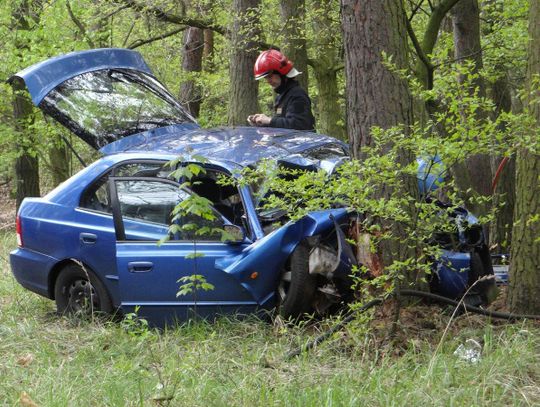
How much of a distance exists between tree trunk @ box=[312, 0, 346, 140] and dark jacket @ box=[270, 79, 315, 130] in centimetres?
419

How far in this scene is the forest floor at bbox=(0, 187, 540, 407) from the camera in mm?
4465

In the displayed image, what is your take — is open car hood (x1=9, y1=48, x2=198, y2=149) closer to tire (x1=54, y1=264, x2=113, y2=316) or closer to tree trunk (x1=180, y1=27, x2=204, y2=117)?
tire (x1=54, y1=264, x2=113, y2=316)

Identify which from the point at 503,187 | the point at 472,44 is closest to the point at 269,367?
the point at 472,44

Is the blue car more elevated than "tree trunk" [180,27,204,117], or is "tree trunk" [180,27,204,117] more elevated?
"tree trunk" [180,27,204,117]

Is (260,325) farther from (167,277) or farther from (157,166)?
(157,166)

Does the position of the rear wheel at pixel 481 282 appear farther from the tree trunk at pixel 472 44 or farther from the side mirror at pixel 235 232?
the tree trunk at pixel 472 44

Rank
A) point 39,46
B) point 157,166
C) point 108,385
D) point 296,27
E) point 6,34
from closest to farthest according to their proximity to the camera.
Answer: point 108,385, point 157,166, point 296,27, point 39,46, point 6,34

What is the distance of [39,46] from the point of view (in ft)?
51.2

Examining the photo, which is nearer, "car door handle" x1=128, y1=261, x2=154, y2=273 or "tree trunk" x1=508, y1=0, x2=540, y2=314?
"tree trunk" x1=508, y1=0, x2=540, y2=314

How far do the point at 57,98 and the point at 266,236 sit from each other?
2.90 meters

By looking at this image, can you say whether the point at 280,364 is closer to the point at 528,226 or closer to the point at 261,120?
the point at 528,226

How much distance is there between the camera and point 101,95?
8.25m

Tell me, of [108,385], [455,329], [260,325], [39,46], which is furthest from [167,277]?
[39,46]

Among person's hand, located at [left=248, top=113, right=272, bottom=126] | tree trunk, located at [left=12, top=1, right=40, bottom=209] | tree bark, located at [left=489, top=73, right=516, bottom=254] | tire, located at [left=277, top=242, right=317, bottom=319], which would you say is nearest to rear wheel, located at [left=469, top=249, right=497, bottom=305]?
tire, located at [left=277, top=242, right=317, bottom=319]
